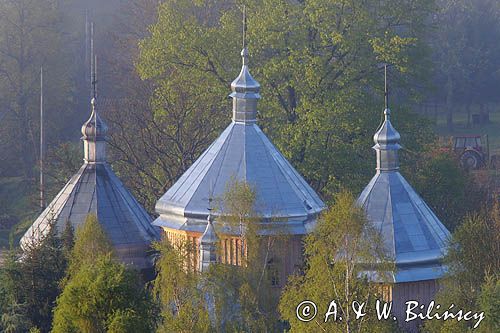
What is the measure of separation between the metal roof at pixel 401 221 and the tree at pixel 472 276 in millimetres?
3131

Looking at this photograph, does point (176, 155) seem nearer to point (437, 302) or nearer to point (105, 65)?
point (437, 302)

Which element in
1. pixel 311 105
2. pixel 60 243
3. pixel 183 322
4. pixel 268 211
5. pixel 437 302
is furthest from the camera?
pixel 311 105

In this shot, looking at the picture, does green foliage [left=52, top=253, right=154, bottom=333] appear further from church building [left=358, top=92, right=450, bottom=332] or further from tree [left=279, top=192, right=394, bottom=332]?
church building [left=358, top=92, right=450, bottom=332]

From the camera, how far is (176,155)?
45188 mm

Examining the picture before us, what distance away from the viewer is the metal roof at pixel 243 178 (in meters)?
33.2

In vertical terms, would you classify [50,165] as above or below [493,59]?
below

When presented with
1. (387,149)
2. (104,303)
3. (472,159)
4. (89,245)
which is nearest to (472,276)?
(387,149)

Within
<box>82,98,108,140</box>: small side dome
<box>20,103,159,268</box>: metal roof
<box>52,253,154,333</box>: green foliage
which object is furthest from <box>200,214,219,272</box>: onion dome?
<box>82,98,108,140</box>: small side dome

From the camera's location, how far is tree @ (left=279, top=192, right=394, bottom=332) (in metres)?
25.1

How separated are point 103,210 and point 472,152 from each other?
29308mm

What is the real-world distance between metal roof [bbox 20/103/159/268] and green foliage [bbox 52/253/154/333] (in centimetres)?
824

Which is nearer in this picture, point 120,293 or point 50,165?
point 120,293

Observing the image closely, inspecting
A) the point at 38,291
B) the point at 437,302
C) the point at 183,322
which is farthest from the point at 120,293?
the point at 437,302

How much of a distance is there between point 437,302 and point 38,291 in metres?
7.71
